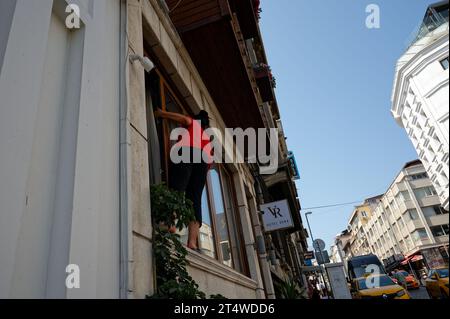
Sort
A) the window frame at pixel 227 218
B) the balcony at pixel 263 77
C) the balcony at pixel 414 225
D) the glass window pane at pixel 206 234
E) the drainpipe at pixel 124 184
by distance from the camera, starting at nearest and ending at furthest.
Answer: the balcony at pixel 414 225
the drainpipe at pixel 124 184
the glass window pane at pixel 206 234
the window frame at pixel 227 218
the balcony at pixel 263 77

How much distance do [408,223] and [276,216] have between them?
753 cm

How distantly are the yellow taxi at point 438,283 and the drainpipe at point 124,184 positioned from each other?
5.34 feet

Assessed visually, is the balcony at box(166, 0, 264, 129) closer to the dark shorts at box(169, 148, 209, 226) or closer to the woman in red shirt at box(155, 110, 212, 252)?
the woman in red shirt at box(155, 110, 212, 252)

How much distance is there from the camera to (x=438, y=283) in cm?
83

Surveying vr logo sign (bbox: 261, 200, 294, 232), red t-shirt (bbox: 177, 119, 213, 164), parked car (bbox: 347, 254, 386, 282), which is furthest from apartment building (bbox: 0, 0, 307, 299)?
vr logo sign (bbox: 261, 200, 294, 232)

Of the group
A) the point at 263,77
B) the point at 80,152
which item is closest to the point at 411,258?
the point at 80,152

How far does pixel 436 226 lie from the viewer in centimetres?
87

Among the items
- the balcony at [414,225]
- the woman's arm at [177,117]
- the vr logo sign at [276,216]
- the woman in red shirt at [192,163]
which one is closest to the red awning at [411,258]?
the balcony at [414,225]

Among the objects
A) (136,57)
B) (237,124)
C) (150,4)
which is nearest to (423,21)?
(136,57)

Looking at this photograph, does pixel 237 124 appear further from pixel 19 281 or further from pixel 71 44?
pixel 19 281

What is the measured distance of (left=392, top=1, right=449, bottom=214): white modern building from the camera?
2.84ft

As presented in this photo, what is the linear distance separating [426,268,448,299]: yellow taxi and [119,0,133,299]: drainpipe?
1.63 meters

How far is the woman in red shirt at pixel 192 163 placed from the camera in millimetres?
3504

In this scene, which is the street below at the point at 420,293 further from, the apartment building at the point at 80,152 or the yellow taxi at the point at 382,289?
the apartment building at the point at 80,152
